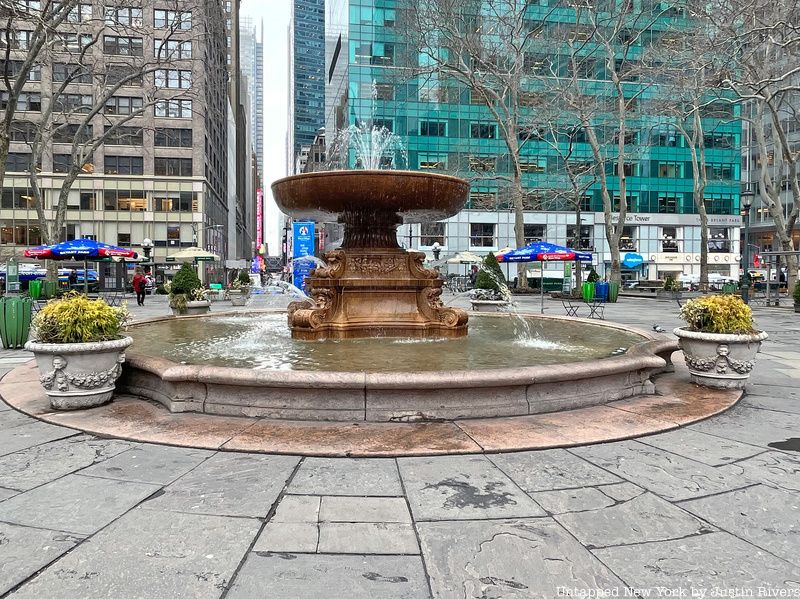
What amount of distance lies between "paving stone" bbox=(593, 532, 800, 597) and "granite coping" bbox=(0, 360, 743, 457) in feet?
5.18

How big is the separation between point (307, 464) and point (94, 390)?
9.85 ft

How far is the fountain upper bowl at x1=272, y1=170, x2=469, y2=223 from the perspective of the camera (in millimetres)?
8742

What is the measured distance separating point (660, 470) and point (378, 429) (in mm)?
2341

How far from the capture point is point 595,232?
61.2m

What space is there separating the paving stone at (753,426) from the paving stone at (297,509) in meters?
3.83

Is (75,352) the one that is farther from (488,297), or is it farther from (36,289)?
(36,289)

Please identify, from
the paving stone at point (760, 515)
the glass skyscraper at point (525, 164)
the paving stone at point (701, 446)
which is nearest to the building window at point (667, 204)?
the glass skyscraper at point (525, 164)

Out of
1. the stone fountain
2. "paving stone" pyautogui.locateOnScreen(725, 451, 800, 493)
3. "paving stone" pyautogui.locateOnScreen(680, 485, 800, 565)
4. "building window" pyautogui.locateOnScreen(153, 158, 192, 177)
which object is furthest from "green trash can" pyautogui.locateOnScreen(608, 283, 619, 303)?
"building window" pyautogui.locateOnScreen(153, 158, 192, 177)

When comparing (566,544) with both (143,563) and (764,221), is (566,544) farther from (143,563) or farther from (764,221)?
(764,221)

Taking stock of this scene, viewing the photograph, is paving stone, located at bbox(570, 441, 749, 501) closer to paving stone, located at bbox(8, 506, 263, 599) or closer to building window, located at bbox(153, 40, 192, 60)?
paving stone, located at bbox(8, 506, 263, 599)

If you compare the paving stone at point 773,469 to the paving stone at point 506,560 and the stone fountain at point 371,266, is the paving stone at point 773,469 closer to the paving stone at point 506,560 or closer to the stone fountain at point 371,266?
the paving stone at point 506,560

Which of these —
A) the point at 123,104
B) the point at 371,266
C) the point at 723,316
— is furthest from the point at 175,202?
the point at 723,316

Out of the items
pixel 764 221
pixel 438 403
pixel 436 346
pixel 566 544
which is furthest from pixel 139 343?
pixel 764 221

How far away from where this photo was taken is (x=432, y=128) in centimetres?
5591
